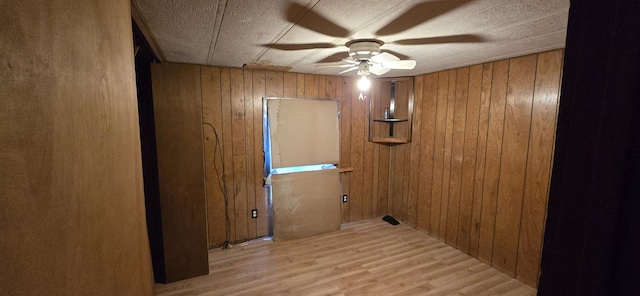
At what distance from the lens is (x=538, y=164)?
242 centimetres

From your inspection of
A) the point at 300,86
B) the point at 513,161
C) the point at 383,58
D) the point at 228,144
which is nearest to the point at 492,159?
the point at 513,161

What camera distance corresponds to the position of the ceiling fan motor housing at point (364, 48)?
6.40ft

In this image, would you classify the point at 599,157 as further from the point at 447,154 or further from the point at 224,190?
the point at 224,190

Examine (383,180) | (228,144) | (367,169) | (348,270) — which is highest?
(228,144)

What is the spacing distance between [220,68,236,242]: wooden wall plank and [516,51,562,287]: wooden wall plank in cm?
315

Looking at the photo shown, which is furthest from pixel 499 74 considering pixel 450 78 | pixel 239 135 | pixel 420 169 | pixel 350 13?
pixel 239 135

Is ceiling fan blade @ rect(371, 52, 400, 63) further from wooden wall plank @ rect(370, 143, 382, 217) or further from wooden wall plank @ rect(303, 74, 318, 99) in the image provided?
wooden wall plank @ rect(370, 143, 382, 217)

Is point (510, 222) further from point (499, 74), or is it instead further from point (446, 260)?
point (499, 74)

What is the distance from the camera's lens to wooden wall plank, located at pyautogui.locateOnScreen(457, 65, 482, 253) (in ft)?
9.65

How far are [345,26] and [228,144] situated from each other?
2097 millimetres

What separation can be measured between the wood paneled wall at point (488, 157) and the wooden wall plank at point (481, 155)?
1cm

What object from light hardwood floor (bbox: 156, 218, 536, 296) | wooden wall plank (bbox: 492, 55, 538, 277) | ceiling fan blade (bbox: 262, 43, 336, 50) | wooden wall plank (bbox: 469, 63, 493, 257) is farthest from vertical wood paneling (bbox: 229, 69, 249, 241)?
wooden wall plank (bbox: 492, 55, 538, 277)

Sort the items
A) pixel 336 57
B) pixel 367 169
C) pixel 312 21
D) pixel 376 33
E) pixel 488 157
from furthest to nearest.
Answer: pixel 367 169 → pixel 488 157 → pixel 336 57 → pixel 376 33 → pixel 312 21

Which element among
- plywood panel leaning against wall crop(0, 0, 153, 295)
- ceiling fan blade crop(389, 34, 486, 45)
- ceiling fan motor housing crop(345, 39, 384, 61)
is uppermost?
ceiling fan blade crop(389, 34, 486, 45)
